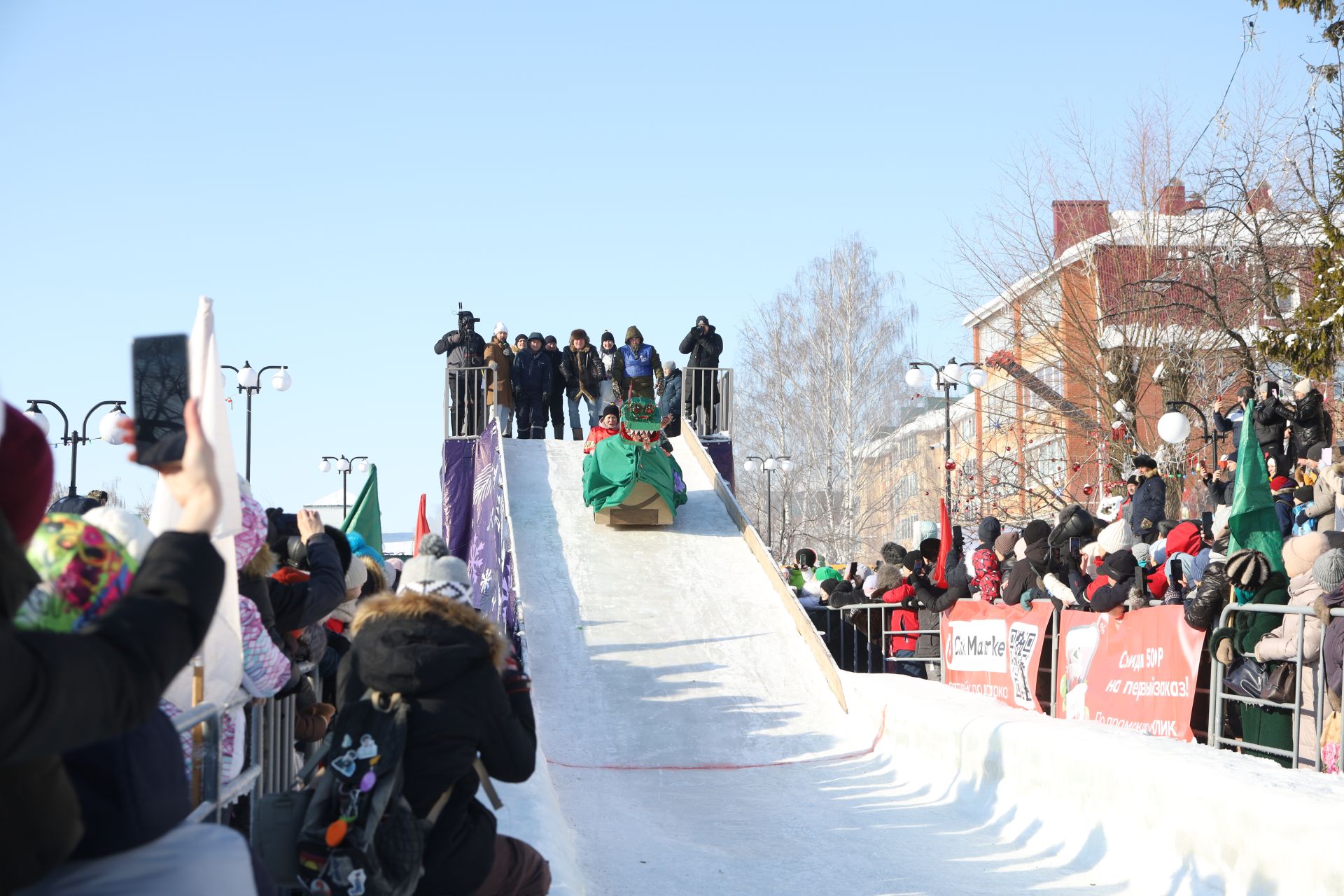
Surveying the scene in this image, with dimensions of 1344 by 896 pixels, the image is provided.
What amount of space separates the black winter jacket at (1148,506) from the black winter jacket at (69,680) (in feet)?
32.5

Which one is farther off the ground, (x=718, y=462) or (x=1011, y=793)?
(x=718, y=462)

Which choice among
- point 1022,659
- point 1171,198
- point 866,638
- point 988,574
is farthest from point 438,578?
point 1171,198

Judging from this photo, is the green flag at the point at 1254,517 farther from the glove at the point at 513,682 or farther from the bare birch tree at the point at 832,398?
the bare birch tree at the point at 832,398

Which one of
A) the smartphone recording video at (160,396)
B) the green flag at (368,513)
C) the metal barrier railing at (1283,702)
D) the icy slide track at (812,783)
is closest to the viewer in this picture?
the smartphone recording video at (160,396)

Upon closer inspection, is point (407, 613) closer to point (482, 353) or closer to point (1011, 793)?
point (1011, 793)

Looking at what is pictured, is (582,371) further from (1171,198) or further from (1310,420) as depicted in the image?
(1171,198)

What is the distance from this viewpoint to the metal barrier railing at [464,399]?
20.5 m

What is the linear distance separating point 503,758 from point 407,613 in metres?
0.48

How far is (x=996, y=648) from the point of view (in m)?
10.7

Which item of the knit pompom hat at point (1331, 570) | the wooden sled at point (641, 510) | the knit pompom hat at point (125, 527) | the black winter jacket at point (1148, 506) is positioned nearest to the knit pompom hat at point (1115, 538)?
the black winter jacket at point (1148, 506)

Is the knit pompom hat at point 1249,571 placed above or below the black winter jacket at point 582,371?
below

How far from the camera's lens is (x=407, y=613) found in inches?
143

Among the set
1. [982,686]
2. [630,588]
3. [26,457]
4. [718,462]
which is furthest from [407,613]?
[718,462]

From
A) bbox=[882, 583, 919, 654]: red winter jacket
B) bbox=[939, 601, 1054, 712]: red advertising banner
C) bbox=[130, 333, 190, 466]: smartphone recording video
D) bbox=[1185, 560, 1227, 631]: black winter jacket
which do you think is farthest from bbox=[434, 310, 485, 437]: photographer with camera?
bbox=[130, 333, 190, 466]: smartphone recording video
